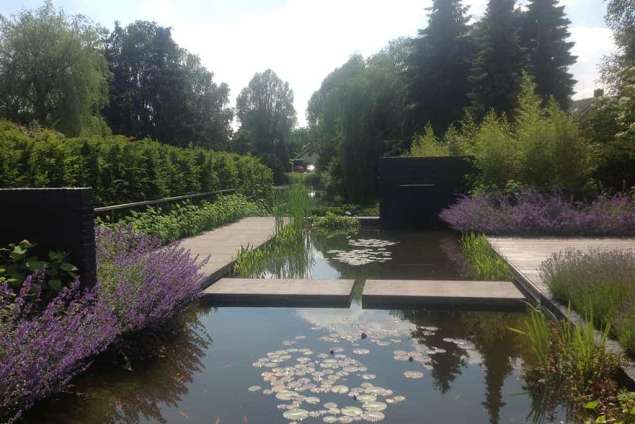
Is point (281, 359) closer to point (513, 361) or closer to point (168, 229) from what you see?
point (513, 361)

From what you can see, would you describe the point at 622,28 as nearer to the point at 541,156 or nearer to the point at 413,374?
the point at 541,156

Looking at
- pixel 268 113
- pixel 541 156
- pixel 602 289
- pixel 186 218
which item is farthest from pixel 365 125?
pixel 268 113

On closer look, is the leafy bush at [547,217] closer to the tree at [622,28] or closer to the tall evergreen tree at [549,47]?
the tree at [622,28]

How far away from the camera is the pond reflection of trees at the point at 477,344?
321 centimetres

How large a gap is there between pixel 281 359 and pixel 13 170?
4.53m

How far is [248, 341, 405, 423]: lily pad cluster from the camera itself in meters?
2.80

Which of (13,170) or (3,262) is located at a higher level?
(13,170)

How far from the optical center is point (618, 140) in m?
11.2

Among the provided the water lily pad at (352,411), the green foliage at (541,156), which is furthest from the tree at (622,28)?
the water lily pad at (352,411)

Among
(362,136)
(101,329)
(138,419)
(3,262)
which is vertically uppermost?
(362,136)

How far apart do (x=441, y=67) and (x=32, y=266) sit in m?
21.9

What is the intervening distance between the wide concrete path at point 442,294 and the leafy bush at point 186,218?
9.22 feet

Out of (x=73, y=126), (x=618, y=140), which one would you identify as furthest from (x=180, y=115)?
(x=618, y=140)

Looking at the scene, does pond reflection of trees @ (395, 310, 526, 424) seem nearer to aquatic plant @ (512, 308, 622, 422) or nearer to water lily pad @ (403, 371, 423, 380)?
water lily pad @ (403, 371, 423, 380)
